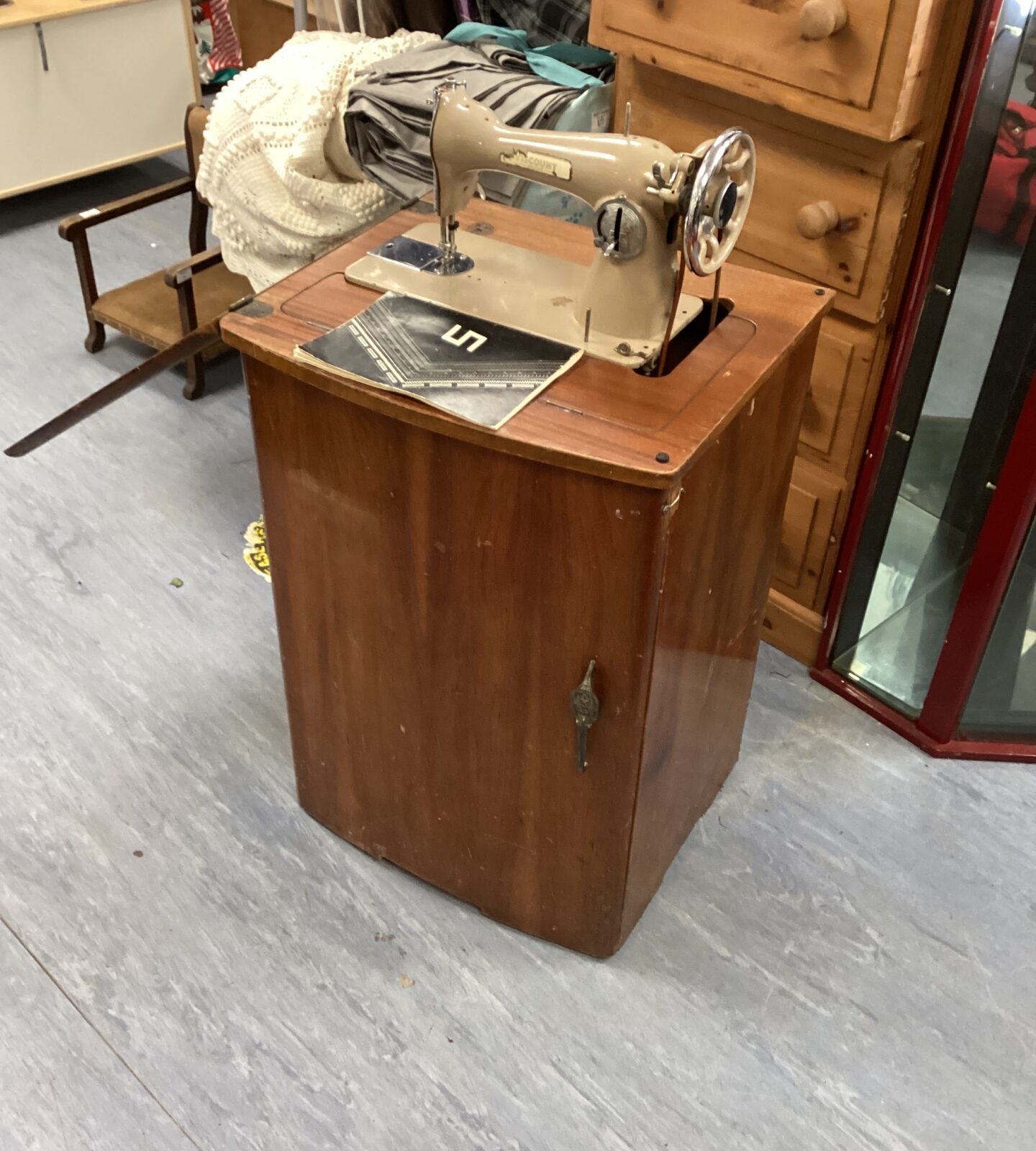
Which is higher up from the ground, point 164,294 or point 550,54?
point 550,54

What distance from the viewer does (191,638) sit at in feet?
6.57

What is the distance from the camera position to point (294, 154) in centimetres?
191

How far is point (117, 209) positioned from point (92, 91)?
85 centimetres

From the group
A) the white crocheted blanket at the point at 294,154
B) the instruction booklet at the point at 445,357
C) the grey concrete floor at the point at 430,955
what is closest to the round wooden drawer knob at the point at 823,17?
the instruction booklet at the point at 445,357

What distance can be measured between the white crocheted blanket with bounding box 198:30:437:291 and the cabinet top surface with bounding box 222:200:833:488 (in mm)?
586

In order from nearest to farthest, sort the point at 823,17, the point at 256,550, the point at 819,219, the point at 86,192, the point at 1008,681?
the point at 823,17 → the point at 819,219 → the point at 1008,681 → the point at 256,550 → the point at 86,192

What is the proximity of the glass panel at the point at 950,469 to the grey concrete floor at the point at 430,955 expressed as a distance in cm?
11

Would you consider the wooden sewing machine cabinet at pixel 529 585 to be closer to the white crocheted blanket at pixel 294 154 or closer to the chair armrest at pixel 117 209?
the white crocheted blanket at pixel 294 154

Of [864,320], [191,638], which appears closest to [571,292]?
[864,320]

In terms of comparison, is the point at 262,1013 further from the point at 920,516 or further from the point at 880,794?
the point at 920,516

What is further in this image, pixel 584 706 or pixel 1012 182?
pixel 1012 182

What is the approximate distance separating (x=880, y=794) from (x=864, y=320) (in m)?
0.72

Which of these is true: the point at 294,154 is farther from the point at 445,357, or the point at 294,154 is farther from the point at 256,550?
the point at 445,357

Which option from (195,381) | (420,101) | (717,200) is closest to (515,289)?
(717,200)
